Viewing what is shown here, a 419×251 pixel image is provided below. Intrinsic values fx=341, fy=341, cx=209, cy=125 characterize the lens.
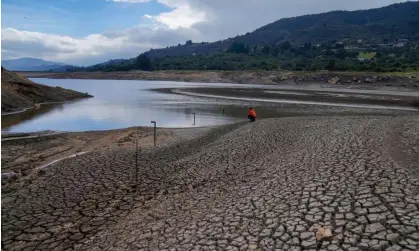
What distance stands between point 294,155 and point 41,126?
24949 mm

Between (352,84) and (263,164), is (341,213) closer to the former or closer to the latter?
(263,164)

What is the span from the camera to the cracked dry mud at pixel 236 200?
8070mm

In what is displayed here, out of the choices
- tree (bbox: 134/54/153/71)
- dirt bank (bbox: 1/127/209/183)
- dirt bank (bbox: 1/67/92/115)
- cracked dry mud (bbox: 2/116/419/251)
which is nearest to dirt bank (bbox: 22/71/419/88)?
tree (bbox: 134/54/153/71)

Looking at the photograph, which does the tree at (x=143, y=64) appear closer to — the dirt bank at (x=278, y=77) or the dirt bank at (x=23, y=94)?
the dirt bank at (x=278, y=77)

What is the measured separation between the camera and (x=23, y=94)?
152ft

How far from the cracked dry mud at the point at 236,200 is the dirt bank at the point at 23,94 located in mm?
28360

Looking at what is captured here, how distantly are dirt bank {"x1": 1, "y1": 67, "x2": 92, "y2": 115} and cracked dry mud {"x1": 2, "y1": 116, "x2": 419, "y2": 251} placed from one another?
93.0 ft

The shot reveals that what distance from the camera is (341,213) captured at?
848cm

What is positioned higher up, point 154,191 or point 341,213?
point 341,213

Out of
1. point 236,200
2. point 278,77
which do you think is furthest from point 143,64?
point 236,200

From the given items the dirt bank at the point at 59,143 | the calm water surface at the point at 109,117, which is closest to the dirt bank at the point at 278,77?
the calm water surface at the point at 109,117

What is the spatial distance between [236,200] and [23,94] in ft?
147

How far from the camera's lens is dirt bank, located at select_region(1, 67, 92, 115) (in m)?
40.3

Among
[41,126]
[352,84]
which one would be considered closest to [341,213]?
[41,126]
